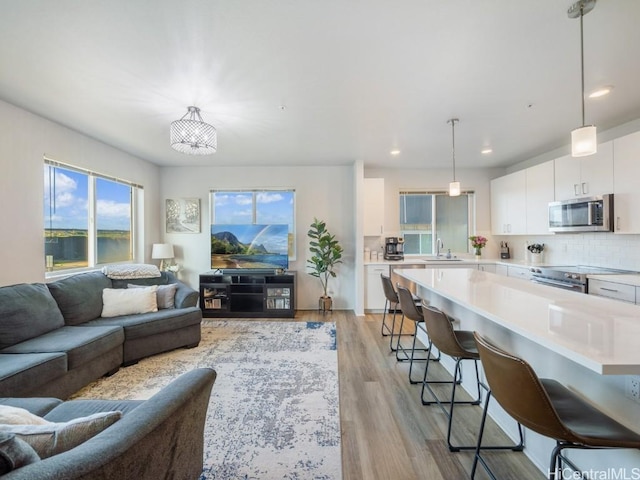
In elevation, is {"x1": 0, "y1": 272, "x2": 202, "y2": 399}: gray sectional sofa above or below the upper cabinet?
below

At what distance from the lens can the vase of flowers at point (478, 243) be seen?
4957 mm

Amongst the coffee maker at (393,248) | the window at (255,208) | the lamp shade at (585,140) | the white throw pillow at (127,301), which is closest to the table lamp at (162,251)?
the window at (255,208)

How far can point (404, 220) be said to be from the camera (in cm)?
525

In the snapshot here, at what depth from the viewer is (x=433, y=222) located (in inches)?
207

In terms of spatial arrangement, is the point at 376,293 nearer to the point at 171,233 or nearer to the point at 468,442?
the point at 468,442

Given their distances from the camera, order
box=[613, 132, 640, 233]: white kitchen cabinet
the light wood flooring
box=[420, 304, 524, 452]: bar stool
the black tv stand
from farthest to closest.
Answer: the black tv stand < box=[613, 132, 640, 233]: white kitchen cabinet < box=[420, 304, 524, 452]: bar stool < the light wood flooring

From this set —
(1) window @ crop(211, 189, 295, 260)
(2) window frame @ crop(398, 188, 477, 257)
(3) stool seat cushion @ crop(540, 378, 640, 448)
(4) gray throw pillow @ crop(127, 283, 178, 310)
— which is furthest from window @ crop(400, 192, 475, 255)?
(3) stool seat cushion @ crop(540, 378, 640, 448)

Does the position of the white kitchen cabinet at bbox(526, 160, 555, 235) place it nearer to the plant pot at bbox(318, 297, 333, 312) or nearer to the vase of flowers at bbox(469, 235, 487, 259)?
the vase of flowers at bbox(469, 235, 487, 259)

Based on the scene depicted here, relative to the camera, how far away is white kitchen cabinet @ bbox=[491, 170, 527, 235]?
4297mm

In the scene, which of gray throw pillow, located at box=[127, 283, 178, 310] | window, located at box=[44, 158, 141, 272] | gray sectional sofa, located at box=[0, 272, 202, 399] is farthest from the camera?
gray throw pillow, located at box=[127, 283, 178, 310]

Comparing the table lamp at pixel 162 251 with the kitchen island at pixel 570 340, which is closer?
the kitchen island at pixel 570 340

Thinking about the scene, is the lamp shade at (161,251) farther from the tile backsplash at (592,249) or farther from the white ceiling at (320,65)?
the tile backsplash at (592,249)

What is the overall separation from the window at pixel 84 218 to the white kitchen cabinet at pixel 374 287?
12.6ft

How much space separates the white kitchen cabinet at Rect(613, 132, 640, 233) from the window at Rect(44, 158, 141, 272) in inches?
238
